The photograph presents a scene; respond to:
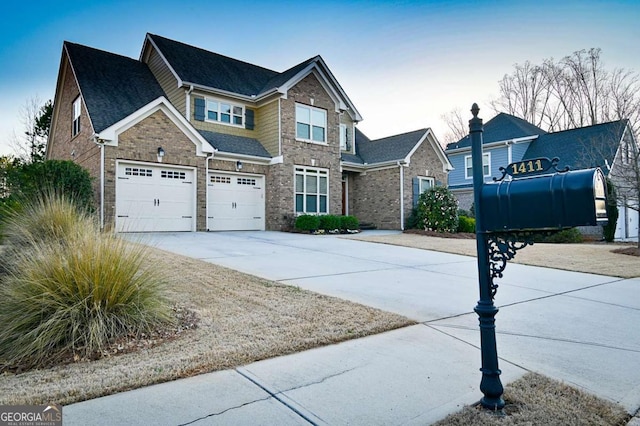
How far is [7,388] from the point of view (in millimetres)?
2814

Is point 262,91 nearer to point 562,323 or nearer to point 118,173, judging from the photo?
point 118,173

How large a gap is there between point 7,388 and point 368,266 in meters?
6.63

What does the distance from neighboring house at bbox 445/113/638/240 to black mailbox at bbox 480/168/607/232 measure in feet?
62.1

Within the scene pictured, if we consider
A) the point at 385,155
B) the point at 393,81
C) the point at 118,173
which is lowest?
the point at 118,173

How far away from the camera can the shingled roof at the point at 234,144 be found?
52.4 ft

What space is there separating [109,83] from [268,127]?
21.3 ft

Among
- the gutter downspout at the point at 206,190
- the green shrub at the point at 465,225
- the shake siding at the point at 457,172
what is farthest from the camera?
the shake siding at the point at 457,172

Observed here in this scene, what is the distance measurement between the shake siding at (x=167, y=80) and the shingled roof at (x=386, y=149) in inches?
328

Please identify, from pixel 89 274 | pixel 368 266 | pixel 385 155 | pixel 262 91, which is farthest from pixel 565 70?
pixel 89 274

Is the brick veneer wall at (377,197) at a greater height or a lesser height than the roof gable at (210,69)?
lesser

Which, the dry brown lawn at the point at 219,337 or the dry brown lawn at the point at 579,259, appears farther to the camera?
the dry brown lawn at the point at 579,259

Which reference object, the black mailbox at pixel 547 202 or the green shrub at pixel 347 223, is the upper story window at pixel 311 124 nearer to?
the green shrub at pixel 347 223

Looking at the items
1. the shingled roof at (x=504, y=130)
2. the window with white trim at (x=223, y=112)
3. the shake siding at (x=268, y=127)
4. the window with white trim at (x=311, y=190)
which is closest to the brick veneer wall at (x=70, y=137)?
the window with white trim at (x=223, y=112)

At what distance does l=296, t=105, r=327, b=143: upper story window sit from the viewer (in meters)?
17.8
